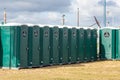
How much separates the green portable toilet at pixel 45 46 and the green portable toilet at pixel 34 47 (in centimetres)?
47

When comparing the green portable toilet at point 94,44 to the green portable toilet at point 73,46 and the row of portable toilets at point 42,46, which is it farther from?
the green portable toilet at point 73,46

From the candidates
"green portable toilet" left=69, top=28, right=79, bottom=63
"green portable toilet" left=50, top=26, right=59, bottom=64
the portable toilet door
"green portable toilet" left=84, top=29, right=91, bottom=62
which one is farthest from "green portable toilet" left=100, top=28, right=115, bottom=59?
the portable toilet door

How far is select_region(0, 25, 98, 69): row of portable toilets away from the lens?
2255cm

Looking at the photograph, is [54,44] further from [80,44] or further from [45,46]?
[80,44]

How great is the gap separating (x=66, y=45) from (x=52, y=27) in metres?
2.31

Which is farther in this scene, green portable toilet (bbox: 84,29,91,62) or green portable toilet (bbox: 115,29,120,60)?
green portable toilet (bbox: 115,29,120,60)

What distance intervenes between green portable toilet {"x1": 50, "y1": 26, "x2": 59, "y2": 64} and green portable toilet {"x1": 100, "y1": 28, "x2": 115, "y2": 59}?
22.2 feet

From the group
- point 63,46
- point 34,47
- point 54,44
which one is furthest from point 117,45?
point 34,47

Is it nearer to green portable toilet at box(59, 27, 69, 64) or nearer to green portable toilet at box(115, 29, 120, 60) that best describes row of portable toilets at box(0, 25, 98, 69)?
green portable toilet at box(59, 27, 69, 64)

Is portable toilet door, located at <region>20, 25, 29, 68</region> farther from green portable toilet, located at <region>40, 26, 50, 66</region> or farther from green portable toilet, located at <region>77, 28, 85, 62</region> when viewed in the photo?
green portable toilet, located at <region>77, 28, 85, 62</region>

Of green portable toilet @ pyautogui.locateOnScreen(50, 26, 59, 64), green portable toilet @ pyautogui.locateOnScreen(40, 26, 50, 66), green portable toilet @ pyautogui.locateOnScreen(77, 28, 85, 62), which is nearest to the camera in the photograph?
green portable toilet @ pyautogui.locateOnScreen(40, 26, 50, 66)

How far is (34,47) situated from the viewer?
2369 cm

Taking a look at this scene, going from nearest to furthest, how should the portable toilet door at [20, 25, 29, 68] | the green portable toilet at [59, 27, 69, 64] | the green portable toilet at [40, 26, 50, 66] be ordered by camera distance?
the portable toilet door at [20, 25, 29, 68]
the green portable toilet at [40, 26, 50, 66]
the green portable toilet at [59, 27, 69, 64]

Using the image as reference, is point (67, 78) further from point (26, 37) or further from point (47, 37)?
point (47, 37)
